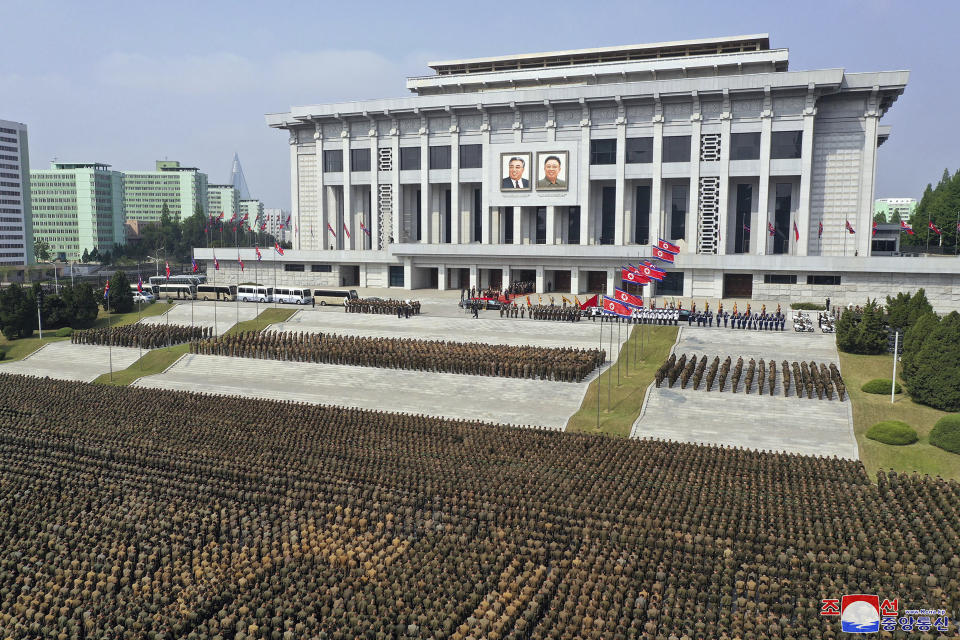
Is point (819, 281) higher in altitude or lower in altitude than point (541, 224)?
lower

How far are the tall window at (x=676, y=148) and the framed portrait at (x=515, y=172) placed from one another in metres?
10.5

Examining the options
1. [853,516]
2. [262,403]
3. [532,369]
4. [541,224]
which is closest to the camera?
[853,516]

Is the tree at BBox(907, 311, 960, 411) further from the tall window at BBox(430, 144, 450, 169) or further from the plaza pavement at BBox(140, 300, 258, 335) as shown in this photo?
the tall window at BBox(430, 144, 450, 169)

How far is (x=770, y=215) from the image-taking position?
55.6 meters

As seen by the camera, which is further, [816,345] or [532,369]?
[816,345]

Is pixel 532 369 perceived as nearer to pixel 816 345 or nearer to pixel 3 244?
pixel 816 345

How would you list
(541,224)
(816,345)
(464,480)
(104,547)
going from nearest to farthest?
(104,547)
(464,480)
(816,345)
(541,224)

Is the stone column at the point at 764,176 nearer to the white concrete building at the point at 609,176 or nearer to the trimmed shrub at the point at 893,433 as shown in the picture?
the white concrete building at the point at 609,176

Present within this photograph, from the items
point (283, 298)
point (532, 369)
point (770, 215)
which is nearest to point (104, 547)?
point (532, 369)

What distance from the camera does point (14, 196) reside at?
11350cm

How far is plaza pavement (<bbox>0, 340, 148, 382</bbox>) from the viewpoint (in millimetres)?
37938

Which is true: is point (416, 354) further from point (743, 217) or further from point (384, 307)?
point (743, 217)

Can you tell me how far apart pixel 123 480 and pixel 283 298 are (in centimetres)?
→ 3342

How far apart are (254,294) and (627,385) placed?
32.7m
